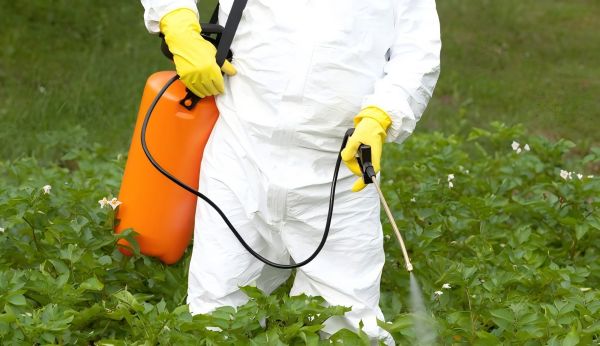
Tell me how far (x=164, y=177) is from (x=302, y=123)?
22.0 inches

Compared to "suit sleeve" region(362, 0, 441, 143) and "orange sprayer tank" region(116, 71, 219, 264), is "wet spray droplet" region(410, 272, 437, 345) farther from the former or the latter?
"orange sprayer tank" region(116, 71, 219, 264)

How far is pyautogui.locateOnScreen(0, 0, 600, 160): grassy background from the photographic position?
5523 mm

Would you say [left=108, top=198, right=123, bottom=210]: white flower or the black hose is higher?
the black hose

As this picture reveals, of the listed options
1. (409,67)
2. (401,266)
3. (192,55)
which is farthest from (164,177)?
(401,266)

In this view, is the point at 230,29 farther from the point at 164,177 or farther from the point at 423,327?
the point at 423,327

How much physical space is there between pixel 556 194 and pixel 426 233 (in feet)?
2.39

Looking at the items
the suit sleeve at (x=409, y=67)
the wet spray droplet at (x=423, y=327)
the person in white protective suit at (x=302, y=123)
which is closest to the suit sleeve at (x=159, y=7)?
the person in white protective suit at (x=302, y=123)

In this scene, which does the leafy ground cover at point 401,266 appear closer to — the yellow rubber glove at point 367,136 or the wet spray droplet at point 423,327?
the wet spray droplet at point 423,327

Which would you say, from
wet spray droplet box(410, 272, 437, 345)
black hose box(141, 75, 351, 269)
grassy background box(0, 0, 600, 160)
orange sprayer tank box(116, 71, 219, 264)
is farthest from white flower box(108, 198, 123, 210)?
grassy background box(0, 0, 600, 160)

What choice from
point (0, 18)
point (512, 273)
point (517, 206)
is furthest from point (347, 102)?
point (0, 18)

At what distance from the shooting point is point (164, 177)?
2.97 metres

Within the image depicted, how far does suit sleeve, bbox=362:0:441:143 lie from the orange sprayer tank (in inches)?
21.3

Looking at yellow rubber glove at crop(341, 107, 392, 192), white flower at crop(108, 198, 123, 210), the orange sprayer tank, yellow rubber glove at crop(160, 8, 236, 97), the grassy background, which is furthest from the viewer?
the grassy background

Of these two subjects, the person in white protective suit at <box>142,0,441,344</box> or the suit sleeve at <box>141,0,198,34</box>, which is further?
the suit sleeve at <box>141,0,198,34</box>
